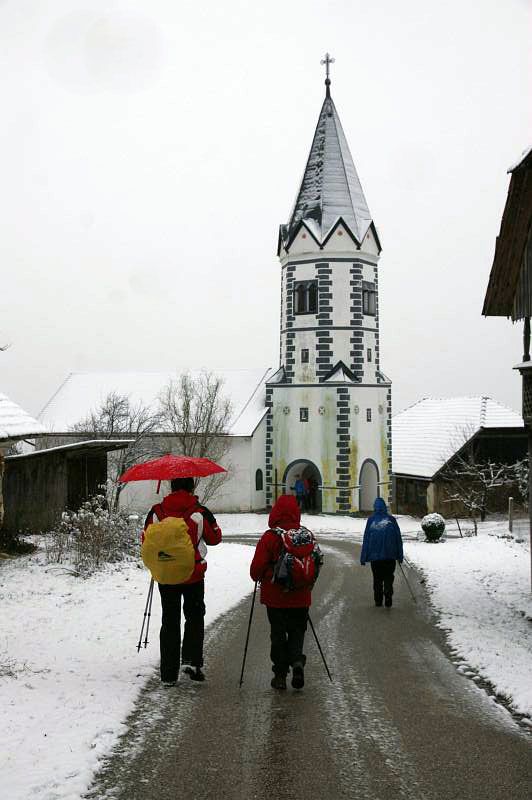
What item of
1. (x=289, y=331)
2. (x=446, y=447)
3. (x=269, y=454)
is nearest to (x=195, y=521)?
(x=289, y=331)

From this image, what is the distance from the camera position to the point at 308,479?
148 ft

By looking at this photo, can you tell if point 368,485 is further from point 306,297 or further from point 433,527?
point 433,527

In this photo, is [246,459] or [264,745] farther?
[246,459]

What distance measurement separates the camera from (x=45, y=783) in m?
5.99

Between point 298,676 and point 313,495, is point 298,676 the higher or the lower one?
the lower one

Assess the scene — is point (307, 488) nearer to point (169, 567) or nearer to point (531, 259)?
point (531, 259)

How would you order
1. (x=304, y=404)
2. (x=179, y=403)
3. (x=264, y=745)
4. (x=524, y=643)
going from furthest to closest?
(x=179, y=403) < (x=304, y=404) < (x=524, y=643) < (x=264, y=745)

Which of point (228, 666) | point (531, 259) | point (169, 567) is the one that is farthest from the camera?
point (531, 259)

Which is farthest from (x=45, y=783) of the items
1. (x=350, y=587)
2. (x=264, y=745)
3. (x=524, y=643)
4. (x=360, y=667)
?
(x=350, y=587)

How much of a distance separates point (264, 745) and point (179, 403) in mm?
40517

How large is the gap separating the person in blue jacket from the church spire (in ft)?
101

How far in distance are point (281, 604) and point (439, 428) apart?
4101cm

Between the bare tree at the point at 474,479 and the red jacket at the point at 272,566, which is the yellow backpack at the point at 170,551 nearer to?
the red jacket at the point at 272,566

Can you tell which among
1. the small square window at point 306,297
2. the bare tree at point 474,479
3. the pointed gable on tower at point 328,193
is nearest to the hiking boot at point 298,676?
the bare tree at point 474,479
